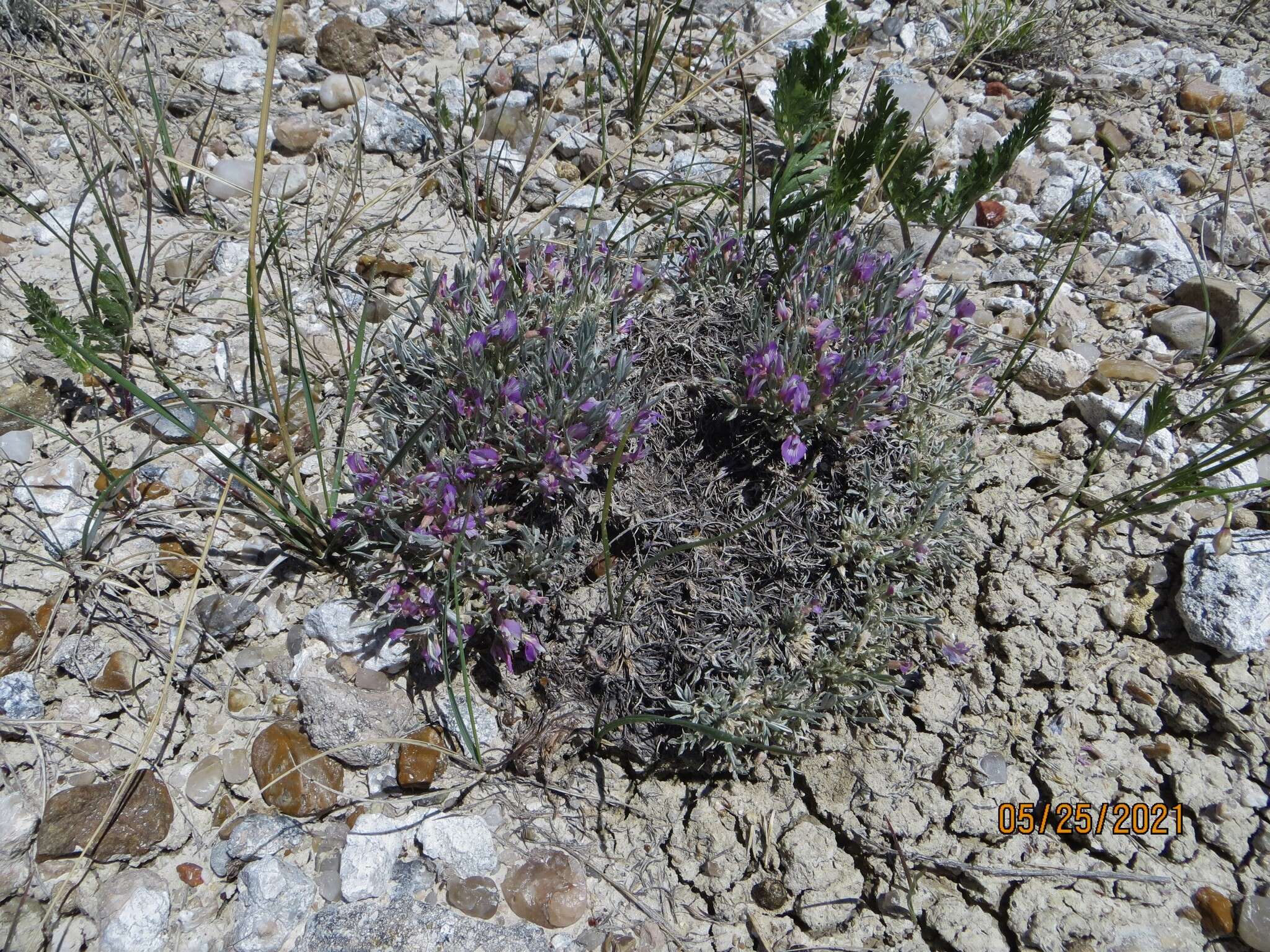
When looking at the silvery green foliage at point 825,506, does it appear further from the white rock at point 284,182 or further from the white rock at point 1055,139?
the white rock at point 284,182

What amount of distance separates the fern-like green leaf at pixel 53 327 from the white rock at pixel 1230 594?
158 inches

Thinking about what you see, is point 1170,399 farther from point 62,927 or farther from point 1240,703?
point 62,927

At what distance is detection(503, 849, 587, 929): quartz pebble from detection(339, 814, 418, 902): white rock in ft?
1.15

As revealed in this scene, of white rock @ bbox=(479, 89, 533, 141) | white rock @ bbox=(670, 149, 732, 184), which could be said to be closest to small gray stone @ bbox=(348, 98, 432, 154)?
white rock @ bbox=(479, 89, 533, 141)

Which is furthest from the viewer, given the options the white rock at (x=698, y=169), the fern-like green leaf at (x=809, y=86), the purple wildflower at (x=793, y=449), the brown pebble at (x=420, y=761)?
the white rock at (x=698, y=169)

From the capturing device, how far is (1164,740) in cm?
266

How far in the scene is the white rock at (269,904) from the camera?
232 cm

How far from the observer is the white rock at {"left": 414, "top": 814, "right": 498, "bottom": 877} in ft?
8.26

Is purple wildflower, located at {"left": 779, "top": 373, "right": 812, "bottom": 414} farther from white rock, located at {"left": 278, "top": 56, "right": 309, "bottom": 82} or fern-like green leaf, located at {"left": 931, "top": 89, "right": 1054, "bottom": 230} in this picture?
white rock, located at {"left": 278, "top": 56, "right": 309, "bottom": 82}

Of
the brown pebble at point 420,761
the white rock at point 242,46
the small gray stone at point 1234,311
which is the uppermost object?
the small gray stone at point 1234,311

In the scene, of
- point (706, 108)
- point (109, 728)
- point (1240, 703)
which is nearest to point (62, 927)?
point (109, 728)

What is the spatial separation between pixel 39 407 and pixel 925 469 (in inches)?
133

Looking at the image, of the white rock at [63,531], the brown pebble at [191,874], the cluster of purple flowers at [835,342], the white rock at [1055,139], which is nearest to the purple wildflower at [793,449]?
the cluster of purple flowers at [835,342]

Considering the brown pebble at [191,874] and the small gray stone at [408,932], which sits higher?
the small gray stone at [408,932]
